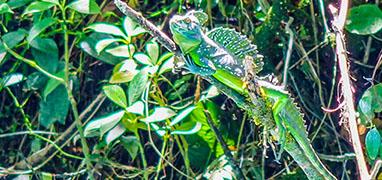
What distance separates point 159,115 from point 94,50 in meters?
0.23

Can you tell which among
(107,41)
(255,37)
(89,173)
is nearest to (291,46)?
(255,37)

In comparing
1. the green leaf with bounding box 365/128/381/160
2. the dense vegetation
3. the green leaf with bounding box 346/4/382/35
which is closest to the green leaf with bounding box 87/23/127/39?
the dense vegetation

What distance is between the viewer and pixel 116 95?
1356 millimetres

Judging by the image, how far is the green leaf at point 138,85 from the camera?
52.0 inches

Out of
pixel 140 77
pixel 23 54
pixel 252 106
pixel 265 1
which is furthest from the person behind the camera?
pixel 23 54

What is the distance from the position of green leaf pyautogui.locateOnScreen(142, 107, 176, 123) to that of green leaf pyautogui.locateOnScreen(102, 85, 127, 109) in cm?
5

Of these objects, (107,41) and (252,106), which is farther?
(107,41)

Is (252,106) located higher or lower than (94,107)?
higher

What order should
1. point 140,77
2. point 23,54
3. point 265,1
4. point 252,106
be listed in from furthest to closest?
point 23,54 < point 265,1 < point 140,77 < point 252,106

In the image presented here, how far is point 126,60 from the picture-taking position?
1.41 m

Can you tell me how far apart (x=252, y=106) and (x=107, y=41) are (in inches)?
18.3

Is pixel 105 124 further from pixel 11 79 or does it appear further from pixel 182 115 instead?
pixel 11 79

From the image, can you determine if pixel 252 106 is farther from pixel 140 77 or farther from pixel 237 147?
pixel 237 147

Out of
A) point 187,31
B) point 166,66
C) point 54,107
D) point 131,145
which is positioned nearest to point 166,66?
point 166,66
